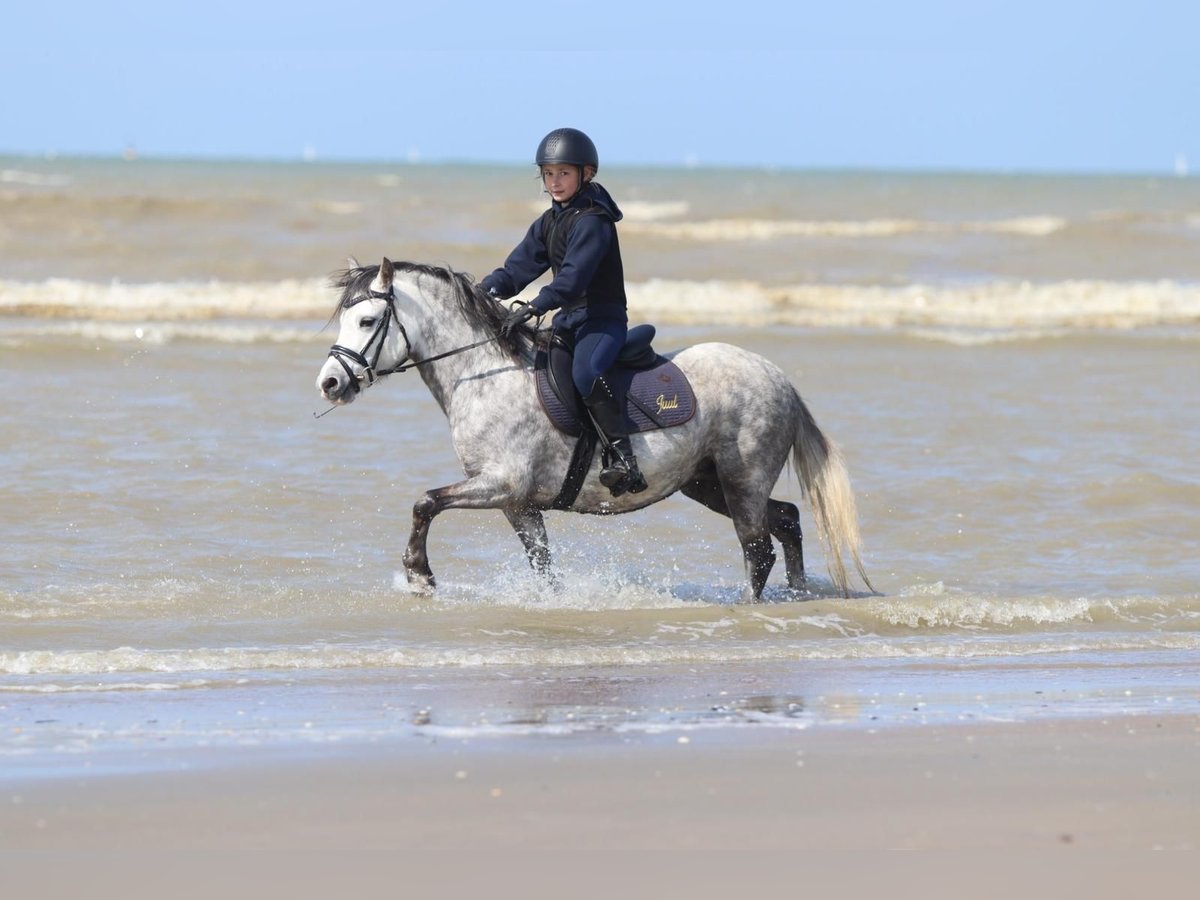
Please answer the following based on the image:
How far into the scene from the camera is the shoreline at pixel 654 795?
4.20m

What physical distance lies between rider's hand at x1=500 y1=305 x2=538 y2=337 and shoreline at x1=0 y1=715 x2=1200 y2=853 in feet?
9.33

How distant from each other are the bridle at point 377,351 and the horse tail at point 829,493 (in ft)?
5.78

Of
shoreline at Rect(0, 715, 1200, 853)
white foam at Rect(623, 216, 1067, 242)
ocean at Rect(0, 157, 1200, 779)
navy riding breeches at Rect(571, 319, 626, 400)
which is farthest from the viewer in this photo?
white foam at Rect(623, 216, 1067, 242)

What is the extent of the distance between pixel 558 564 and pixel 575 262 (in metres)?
2.19

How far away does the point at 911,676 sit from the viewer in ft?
21.2

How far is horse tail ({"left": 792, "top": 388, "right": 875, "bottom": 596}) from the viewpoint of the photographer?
823 centimetres

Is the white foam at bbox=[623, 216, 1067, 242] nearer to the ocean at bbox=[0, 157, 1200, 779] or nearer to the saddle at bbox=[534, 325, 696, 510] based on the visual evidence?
the ocean at bbox=[0, 157, 1200, 779]

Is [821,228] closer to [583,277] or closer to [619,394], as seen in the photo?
[619,394]

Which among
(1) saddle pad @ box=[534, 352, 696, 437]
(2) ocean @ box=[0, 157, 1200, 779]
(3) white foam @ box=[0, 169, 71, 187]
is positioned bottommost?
(2) ocean @ box=[0, 157, 1200, 779]

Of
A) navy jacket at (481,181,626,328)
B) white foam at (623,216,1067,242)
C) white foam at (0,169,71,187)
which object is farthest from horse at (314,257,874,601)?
white foam at (0,169,71,187)

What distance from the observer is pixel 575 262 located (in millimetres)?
7371

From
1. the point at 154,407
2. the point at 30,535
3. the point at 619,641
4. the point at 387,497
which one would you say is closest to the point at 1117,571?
the point at 619,641

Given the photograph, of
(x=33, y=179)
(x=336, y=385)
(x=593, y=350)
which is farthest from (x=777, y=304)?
(x=33, y=179)

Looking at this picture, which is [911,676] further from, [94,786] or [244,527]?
[244,527]
